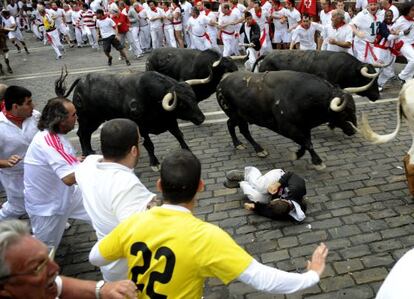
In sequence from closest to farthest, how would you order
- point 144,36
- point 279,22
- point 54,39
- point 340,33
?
1. point 340,33
2. point 279,22
3. point 144,36
4. point 54,39

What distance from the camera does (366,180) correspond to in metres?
6.09

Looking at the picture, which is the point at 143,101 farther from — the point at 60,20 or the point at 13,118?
the point at 60,20

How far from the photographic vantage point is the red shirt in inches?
661

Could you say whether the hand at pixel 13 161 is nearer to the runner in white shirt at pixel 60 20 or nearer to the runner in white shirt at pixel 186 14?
the runner in white shirt at pixel 186 14

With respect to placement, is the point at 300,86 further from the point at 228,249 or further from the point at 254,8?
the point at 254,8

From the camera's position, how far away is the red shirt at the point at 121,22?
16.8m

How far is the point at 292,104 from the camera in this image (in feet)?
21.6

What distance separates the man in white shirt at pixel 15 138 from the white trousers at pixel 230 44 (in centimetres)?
1094

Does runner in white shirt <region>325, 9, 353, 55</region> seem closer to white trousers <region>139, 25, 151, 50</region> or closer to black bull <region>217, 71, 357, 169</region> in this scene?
black bull <region>217, 71, 357, 169</region>

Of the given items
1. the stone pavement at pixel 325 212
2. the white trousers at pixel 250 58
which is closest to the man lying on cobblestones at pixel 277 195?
the stone pavement at pixel 325 212

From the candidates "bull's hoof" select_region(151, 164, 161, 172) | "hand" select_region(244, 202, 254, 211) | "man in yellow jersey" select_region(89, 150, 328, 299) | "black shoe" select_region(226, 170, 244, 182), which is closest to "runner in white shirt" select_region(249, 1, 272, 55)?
"bull's hoof" select_region(151, 164, 161, 172)

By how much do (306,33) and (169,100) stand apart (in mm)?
6599

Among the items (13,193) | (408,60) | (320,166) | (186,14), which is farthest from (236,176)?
(186,14)

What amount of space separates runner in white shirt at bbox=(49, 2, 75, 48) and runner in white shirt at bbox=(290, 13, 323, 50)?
14.5 metres
